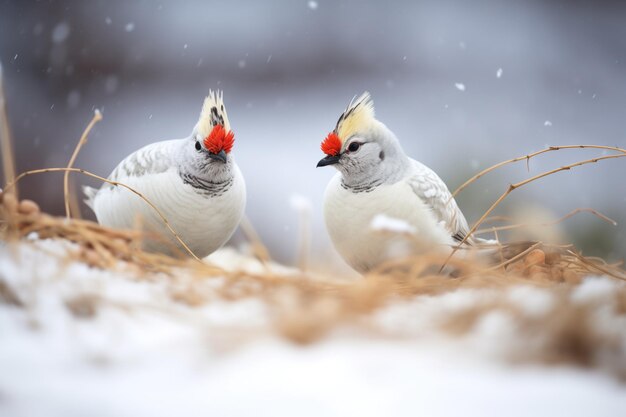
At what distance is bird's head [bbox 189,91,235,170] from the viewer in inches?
19.4

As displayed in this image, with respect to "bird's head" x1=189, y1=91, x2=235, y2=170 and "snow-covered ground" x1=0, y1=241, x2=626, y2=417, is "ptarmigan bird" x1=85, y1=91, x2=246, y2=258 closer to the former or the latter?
"bird's head" x1=189, y1=91, x2=235, y2=170

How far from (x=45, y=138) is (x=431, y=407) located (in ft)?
2.79

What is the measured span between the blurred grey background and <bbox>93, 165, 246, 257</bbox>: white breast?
0.96 ft

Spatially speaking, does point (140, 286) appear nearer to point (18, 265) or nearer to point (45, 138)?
point (18, 265)

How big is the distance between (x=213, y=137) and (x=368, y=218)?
0.56ft

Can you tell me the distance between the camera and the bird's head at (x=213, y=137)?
0.49 metres

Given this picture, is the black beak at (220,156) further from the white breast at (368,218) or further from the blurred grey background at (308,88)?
the blurred grey background at (308,88)

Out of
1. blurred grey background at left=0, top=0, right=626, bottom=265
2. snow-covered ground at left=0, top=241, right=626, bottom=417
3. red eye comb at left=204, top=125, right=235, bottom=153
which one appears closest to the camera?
snow-covered ground at left=0, top=241, right=626, bottom=417

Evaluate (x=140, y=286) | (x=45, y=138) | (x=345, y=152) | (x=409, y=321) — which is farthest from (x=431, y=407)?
(x=45, y=138)

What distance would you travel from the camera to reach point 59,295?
0.87 ft

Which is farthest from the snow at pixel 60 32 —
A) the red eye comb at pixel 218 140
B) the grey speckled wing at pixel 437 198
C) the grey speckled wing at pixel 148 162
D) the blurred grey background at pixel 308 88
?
the grey speckled wing at pixel 437 198

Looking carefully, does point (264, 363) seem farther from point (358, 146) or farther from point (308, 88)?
point (308, 88)

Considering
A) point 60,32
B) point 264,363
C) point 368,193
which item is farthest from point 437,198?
point 60,32

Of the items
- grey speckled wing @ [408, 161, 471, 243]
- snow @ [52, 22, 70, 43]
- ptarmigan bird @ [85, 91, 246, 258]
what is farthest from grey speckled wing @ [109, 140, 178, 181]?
snow @ [52, 22, 70, 43]
